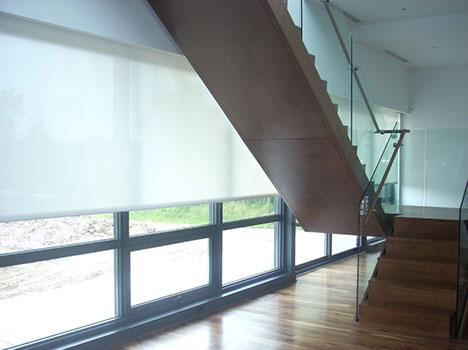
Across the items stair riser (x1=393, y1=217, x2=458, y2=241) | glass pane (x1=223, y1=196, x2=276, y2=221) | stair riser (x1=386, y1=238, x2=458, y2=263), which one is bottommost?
stair riser (x1=386, y1=238, x2=458, y2=263)

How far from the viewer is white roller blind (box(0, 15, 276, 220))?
12.2 ft

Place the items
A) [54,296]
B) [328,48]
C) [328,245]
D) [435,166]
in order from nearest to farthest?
[54,296] < [328,48] < [435,166] < [328,245]

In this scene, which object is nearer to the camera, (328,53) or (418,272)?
(328,53)

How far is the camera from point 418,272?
600cm

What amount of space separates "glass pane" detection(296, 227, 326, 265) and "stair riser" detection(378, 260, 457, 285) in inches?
79.3

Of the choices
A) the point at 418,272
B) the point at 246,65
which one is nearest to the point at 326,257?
the point at 418,272

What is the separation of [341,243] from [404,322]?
3.89 meters

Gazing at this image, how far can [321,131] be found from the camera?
5.21m

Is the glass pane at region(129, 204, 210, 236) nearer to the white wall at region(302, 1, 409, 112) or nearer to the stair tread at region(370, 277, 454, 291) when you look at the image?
the white wall at region(302, 1, 409, 112)

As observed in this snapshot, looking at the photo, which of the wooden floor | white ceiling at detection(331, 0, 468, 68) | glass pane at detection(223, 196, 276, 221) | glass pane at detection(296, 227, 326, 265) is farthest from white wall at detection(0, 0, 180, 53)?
glass pane at detection(296, 227, 326, 265)

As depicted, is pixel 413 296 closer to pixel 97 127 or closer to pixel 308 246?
pixel 308 246

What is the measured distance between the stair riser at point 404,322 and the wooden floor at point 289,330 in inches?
6.1

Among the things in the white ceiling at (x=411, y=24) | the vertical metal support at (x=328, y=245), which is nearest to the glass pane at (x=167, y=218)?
the white ceiling at (x=411, y=24)

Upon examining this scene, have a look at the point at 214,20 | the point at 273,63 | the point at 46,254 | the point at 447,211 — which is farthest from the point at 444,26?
the point at 46,254
